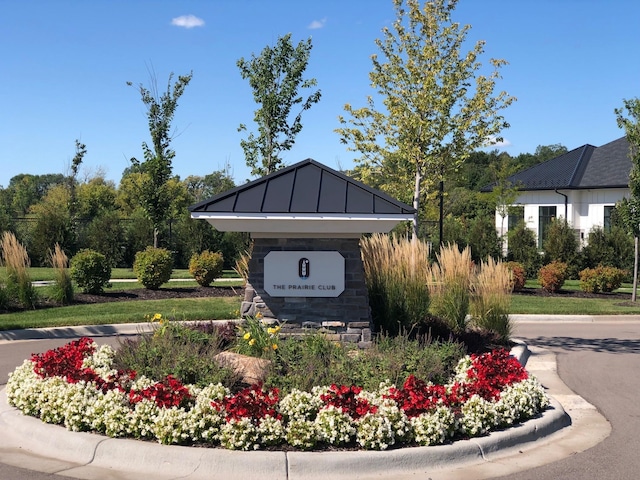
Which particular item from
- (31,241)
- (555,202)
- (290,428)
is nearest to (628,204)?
(555,202)

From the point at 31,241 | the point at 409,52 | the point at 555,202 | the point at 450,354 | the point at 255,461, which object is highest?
the point at 409,52

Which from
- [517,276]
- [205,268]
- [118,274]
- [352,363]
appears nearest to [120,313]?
[205,268]

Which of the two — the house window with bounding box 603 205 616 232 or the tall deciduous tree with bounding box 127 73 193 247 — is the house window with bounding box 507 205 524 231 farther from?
the tall deciduous tree with bounding box 127 73 193 247

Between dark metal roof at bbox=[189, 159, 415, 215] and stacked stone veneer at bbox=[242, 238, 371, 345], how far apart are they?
66cm

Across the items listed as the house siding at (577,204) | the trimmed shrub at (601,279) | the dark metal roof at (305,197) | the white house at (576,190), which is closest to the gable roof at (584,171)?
the white house at (576,190)

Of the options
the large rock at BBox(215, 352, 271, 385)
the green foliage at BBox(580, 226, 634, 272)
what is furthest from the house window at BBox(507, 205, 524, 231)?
the large rock at BBox(215, 352, 271, 385)

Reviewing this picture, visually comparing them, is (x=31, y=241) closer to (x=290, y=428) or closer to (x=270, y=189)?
(x=270, y=189)

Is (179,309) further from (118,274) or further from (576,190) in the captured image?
(576,190)

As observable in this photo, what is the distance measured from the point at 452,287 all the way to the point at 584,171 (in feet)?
86.4

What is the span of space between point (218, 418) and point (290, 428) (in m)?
0.65

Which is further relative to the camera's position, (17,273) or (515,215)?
(515,215)

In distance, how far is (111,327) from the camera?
45.2ft

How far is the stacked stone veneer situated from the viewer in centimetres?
934

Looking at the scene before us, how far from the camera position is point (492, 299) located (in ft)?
38.3
